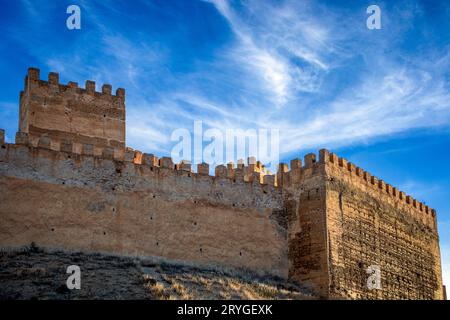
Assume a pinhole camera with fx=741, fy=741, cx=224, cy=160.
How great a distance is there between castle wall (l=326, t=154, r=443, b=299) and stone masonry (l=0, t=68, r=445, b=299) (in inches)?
1.9

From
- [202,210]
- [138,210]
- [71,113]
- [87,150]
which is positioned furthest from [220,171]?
[71,113]

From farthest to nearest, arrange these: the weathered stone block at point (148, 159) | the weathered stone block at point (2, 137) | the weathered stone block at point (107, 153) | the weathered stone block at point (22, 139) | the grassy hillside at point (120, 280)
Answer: the weathered stone block at point (148, 159) < the weathered stone block at point (107, 153) < the weathered stone block at point (22, 139) < the weathered stone block at point (2, 137) < the grassy hillside at point (120, 280)

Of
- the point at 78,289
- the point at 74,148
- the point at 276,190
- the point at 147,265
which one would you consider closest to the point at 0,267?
the point at 78,289

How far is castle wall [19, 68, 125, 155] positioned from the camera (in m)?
29.6

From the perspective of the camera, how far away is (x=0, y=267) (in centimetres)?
2086

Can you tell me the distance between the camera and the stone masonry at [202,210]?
23.4 m

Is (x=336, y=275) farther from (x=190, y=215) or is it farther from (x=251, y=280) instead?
(x=190, y=215)

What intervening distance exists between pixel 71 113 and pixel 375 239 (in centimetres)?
1313

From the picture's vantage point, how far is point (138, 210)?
24797 mm

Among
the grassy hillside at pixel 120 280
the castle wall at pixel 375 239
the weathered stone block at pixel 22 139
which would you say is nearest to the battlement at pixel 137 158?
the weathered stone block at pixel 22 139

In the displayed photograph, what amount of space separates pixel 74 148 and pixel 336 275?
10.4 metres

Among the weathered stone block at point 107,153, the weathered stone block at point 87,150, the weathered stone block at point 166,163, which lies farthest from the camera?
the weathered stone block at point 166,163

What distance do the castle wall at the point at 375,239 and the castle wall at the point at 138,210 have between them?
2.18 m

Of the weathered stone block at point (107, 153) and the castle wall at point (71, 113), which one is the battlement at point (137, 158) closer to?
the weathered stone block at point (107, 153)
